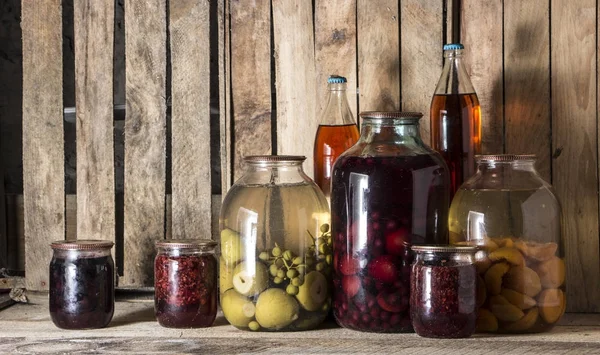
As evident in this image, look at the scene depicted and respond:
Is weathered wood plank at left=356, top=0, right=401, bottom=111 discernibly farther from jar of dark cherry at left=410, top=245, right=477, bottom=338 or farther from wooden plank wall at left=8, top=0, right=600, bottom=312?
jar of dark cherry at left=410, top=245, right=477, bottom=338

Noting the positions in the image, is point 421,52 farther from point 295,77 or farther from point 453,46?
point 295,77

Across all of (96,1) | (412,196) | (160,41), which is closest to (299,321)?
(412,196)

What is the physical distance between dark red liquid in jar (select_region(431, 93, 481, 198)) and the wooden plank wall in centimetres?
12

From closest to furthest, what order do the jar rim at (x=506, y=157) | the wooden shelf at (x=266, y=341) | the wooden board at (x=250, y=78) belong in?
the wooden shelf at (x=266, y=341)
the jar rim at (x=506, y=157)
the wooden board at (x=250, y=78)

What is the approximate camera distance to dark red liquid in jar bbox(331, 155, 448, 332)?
150 centimetres

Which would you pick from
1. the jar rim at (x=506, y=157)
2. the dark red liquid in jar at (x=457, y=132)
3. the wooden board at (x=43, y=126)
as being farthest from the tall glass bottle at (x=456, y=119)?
the wooden board at (x=43, y=126)

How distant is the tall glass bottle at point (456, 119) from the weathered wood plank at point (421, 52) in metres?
0.12

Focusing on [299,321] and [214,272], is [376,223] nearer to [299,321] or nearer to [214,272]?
[299,321]

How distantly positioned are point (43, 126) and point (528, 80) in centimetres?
109

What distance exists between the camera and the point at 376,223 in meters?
1.51

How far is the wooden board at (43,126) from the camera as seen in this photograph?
6.28 ft

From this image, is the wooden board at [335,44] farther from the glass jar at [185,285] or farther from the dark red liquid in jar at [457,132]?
the glass jar at [185,285]

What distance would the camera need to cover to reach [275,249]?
1.55m

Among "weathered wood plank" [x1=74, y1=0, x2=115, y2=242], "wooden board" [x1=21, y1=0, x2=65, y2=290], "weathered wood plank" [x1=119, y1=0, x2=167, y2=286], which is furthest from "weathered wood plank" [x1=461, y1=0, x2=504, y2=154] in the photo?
"wooden board" [x1=21, y1=0, x2=65, y2=290]
